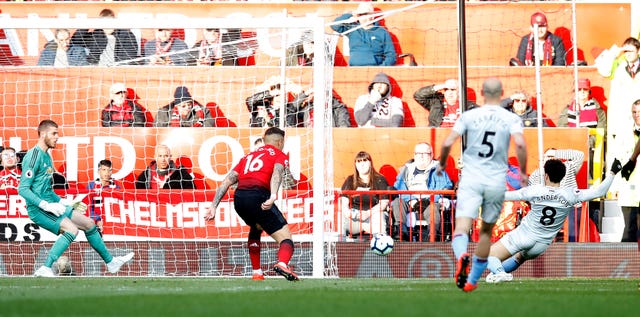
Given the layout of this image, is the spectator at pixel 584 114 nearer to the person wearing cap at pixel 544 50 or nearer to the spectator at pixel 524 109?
the spectator at pixel 524 109

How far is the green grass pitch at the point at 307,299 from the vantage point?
781 cm

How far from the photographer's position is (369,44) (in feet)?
64.2

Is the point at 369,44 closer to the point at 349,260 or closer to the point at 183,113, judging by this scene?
the point at 183,113

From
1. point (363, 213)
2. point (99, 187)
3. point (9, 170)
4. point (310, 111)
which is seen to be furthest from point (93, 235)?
point (310, 111)

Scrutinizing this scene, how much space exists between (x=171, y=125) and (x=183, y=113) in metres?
0.27

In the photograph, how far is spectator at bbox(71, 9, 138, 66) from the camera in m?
19.1

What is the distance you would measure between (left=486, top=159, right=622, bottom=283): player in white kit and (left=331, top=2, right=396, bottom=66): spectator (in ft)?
23.2

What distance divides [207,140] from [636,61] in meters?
6.98

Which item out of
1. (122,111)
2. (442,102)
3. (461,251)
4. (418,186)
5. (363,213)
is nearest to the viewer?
(461,251)

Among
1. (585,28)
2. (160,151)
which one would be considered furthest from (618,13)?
(160,151)

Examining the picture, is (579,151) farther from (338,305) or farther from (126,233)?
(338,305)

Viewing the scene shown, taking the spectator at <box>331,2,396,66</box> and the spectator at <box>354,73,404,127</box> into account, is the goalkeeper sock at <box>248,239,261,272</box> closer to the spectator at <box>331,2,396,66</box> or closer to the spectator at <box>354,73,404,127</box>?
the spectator at <box>354,73,404,127</box>

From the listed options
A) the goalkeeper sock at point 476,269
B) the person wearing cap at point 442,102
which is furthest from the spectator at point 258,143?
the goalkeeper sock at point 476,269

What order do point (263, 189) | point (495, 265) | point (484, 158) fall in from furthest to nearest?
point (263, 189) < point (495, 265) < point (484, 158)
